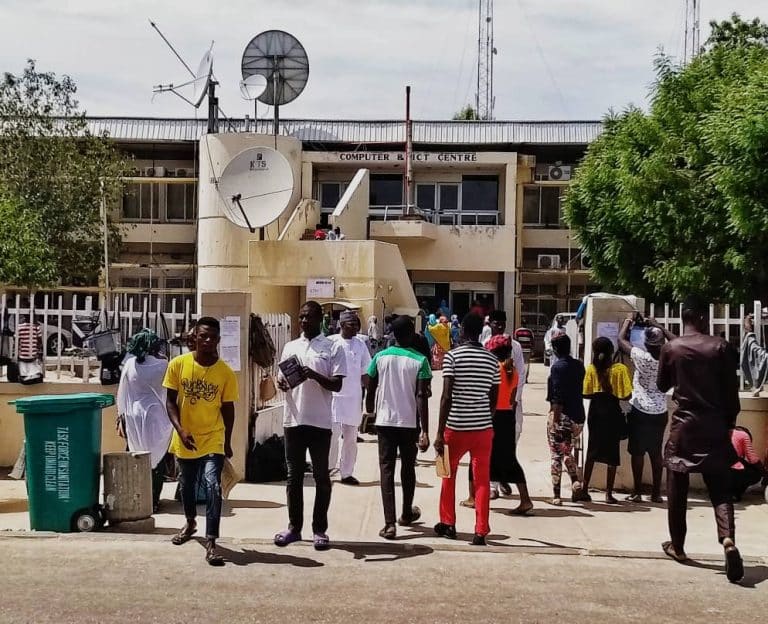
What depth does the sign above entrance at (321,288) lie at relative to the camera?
26.8 metres

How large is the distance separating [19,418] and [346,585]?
17.6 feet

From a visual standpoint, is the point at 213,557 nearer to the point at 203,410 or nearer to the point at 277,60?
the point at 203,410

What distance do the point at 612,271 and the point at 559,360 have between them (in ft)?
56.2

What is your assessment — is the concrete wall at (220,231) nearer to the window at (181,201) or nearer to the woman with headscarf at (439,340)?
the woman with headscarf at (439,340)

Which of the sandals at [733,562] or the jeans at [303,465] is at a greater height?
the jeans at [303,465]

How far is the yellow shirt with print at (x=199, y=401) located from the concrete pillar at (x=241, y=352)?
2.78 meters

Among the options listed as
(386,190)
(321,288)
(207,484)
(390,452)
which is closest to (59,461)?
(207,484)

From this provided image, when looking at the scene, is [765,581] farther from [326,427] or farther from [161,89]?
[161,89]

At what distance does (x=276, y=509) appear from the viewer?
8586mm

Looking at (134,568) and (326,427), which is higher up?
(326,427)

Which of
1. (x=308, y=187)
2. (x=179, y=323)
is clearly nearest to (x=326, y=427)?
(x=179, y=323)

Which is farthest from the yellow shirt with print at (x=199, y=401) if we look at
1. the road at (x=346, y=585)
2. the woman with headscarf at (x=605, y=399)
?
the woman with headscarf at (x=605, y=399)

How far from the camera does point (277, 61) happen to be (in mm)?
27469

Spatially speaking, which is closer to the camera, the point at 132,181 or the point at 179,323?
the point at 179,323
